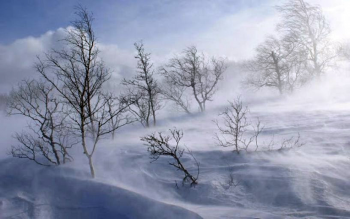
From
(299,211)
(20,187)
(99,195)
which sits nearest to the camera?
(299,211)

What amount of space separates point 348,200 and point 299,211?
1.23 meters

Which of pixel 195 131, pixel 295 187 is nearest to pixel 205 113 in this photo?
pixel 195 131

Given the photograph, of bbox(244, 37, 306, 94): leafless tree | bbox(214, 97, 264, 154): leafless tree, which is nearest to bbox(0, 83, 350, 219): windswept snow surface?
bbox(214, 97, 264, 154): leafless tree

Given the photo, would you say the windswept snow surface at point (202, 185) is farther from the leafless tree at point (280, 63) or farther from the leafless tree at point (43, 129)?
the leafless tree at point (280, 63)

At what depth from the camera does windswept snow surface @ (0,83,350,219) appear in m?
6.00

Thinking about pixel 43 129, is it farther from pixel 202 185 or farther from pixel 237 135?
pixel 237 135

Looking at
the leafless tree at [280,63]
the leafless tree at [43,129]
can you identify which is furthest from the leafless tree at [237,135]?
the leafless tree at [280,63]

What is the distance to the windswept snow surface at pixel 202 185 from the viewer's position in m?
6.00

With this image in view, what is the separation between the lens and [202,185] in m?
7.34

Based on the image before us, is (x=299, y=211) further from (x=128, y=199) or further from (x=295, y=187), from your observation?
(x=128, y=199)

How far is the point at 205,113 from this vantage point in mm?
21062

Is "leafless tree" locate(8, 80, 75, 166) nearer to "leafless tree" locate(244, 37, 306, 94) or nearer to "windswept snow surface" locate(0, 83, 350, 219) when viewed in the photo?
"windswept snow surface" locate(0, 83, 350, 219)

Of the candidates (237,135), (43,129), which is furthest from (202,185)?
(43,129)

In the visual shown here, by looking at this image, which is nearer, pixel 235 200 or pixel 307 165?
pixel 235 200
